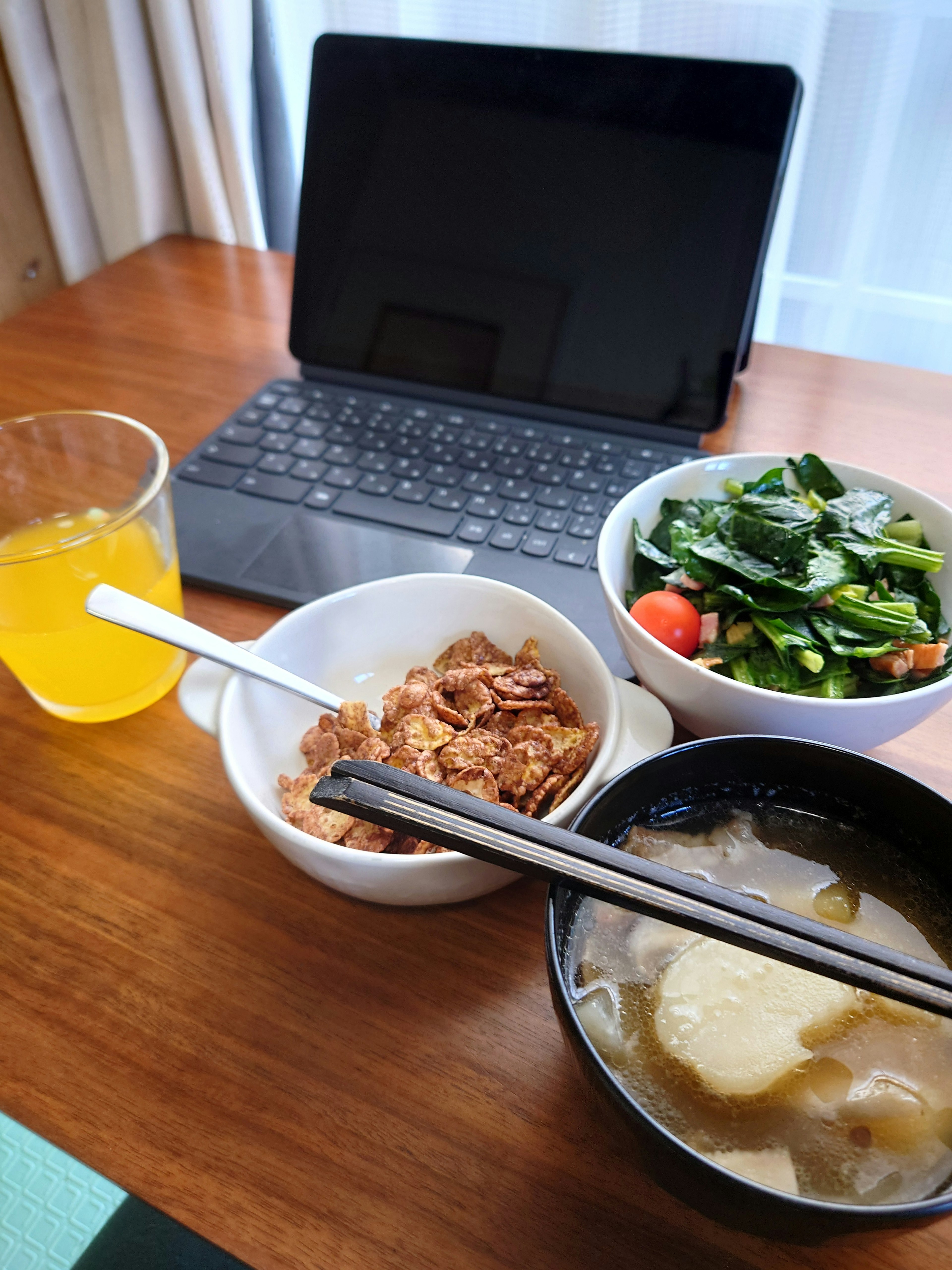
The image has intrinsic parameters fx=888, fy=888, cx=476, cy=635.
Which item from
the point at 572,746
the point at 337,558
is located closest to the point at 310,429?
the point at 337,558

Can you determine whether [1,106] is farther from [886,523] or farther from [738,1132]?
[738,1132]

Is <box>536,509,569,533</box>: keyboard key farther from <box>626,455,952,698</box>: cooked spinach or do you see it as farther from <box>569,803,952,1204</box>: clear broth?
<box>569,803,952,1204</box>: clear broth

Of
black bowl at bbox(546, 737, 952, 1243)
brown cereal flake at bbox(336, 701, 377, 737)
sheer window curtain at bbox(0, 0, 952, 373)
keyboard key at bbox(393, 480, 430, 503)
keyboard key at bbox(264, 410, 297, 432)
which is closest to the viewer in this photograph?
black bowl at bbox(546, 737, 952, 1243)

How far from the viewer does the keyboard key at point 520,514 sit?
0.91 metres

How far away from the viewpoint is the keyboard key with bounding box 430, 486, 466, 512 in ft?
3.08

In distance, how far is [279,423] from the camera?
1.06m

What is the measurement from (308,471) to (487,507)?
21 cm

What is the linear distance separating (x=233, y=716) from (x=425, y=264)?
27.2 inches

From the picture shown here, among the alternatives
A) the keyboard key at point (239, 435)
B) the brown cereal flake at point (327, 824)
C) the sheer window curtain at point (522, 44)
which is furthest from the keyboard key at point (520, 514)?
the sheer window curtain at point (522, 44)

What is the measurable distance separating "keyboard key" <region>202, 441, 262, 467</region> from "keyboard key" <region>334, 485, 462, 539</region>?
5.1 inches

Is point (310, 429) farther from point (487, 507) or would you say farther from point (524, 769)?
point (524, 769)

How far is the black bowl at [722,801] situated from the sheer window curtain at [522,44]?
50.1 inches

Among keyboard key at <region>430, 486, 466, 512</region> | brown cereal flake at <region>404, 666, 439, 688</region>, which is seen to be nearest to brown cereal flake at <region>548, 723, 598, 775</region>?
brown cereal flake at <region>404, 666, 439, 688</region>

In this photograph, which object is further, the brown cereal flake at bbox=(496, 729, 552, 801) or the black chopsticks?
the brown cereal flake at bbox=(496, 729, 552, 801)
